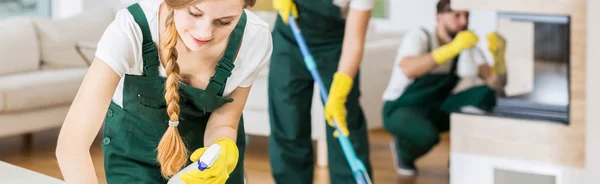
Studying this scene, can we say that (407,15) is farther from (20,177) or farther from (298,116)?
(20,177)

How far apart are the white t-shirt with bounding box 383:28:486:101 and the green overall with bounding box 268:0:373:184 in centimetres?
80

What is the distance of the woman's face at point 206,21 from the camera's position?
186cm

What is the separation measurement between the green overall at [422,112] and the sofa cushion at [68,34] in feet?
3.99

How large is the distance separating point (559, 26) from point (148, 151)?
4.76 feet

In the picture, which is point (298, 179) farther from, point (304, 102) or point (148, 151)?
point (148, 151)

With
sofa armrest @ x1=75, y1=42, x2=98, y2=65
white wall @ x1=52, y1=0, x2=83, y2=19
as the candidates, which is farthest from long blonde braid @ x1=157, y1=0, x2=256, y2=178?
white wall @ x1=52, y1=0, x2=83, y2=19

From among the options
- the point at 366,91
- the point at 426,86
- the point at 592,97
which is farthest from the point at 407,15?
the point at 592,97

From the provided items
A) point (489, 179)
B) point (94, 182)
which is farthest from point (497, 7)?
point (94, 182)

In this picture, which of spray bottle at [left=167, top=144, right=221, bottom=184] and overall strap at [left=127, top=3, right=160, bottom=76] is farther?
spray bottle at [left=167, top=144, right=221, bottom=184]

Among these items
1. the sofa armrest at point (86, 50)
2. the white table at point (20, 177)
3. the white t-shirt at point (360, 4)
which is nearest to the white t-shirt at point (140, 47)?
the white table at point (20, 177)

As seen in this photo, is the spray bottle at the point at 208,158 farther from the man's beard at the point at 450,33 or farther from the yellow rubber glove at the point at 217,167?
the man's beard at the point at 450,33

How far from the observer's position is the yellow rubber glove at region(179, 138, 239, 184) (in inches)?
78.3

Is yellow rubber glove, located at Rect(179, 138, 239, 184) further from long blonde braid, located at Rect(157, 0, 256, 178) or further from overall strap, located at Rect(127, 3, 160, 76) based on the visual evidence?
overall strap, located at Rect(127, 3, 160, 76)

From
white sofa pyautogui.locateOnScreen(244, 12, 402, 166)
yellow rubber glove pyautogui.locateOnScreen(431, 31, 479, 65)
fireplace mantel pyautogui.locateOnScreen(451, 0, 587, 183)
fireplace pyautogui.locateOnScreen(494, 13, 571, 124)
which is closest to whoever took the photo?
fireplace mantel pyautogui.locateOnScreen(451, 0, 587, 183)
